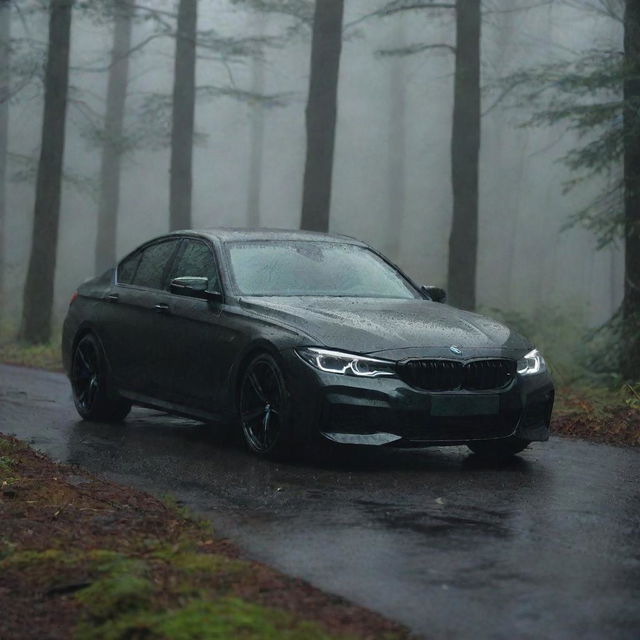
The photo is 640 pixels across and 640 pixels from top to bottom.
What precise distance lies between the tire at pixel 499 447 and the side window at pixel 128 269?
145 inches

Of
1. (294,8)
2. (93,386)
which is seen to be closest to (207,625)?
(93,386)

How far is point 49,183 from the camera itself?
24969mm

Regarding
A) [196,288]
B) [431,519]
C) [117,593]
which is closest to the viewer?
[117,593]

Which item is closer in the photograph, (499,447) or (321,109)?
(499,447)

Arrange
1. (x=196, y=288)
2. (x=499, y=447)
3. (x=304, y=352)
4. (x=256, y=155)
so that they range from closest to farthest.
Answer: (x=304, y=352) → (x=499, y=447) → (x=196, y=288) → (x=256, y=155)

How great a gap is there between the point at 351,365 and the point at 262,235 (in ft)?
7.89

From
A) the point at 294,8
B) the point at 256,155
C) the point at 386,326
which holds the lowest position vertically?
the point at 386,326

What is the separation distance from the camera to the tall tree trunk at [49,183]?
81.8ft

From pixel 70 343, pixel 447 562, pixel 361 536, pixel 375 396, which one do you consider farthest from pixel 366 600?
pixel 70 343

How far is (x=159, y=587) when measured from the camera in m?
5.07

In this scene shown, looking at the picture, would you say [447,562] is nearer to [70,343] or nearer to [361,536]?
[361,536]

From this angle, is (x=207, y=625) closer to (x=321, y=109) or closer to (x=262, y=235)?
(x=262, y=235)

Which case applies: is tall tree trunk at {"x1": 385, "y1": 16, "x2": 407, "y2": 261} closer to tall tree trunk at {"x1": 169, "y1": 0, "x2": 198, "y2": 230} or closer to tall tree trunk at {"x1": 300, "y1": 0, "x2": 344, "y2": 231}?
tall tree trunk at {"x1": 169, "y1": 0, "x2": 198, "y2": 230}

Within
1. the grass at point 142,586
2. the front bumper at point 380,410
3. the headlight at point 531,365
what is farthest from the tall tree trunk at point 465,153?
the grass at point 142,586
